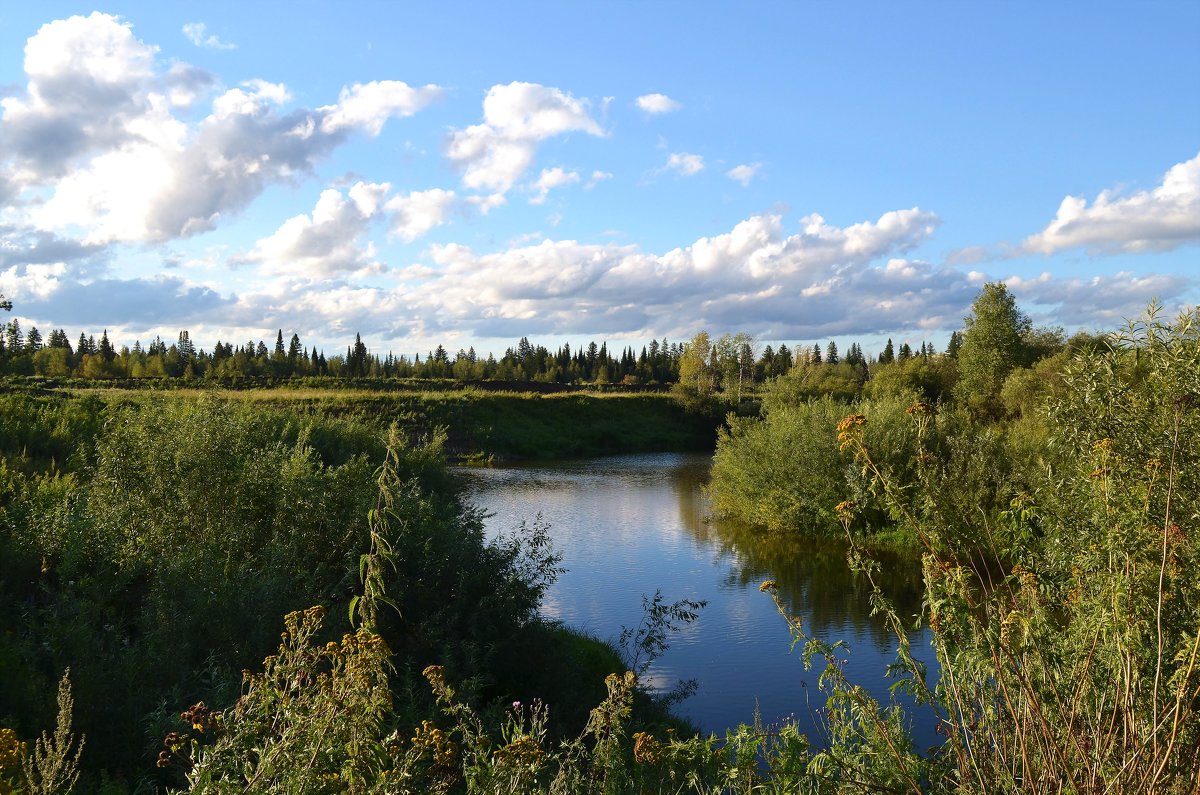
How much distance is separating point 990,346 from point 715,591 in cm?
3110

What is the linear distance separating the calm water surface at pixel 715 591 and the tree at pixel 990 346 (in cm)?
1901

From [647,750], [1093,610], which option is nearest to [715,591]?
[1093,610]

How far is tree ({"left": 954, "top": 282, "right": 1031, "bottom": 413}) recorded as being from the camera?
42281mm

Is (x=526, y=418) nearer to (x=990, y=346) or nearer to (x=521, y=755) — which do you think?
(x=990, y=346)

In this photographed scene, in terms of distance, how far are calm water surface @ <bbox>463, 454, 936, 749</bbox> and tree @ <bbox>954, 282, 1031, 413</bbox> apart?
748 inches

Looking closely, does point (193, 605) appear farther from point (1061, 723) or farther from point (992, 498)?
point (992, 498)

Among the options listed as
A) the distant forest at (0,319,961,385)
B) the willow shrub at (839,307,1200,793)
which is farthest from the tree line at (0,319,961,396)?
the willow shrub at (839,307,1200,793)

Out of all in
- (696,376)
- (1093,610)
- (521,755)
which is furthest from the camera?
(696,376)

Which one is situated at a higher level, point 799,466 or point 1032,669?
point 1032,669

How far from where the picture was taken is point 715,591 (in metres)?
17.9

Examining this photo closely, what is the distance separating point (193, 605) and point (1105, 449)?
24.6 ft

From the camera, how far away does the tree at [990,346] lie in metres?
42.3

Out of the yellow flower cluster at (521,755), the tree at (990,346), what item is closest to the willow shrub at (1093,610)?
the yellow flower cluster at (521,755)

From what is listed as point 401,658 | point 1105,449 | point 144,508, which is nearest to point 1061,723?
point 1105,449
